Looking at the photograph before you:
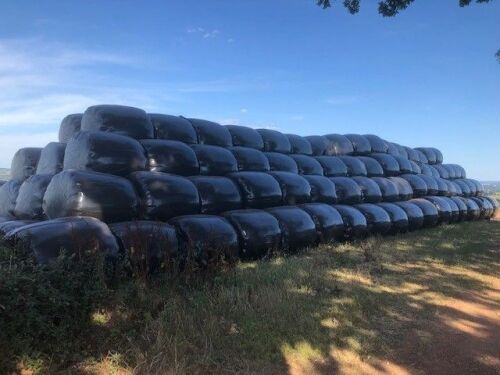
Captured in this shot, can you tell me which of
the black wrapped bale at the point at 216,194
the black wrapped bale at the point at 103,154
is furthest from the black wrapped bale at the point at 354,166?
the black wrapped bale at the point at 103,154

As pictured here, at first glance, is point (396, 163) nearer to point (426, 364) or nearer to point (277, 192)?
point (277, 192)

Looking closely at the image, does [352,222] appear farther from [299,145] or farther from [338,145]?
[338,145]

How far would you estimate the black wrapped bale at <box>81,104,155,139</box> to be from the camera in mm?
7609

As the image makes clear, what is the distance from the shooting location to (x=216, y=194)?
7.64 meters

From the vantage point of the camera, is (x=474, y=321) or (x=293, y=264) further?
(x=293, y=264)

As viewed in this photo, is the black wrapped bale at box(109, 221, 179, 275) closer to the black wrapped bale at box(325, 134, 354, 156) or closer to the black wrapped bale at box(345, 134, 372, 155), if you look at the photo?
the black wrapped bale at box(325, 134, 354, 156)

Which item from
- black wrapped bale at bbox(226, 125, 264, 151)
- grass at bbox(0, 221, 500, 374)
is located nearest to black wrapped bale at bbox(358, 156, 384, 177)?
black wrapped bale at bbox(226, 125, 264, 151)

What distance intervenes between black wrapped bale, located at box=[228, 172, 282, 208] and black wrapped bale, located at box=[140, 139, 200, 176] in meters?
0.90

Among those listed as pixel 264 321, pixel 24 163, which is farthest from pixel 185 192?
pixel 24 163

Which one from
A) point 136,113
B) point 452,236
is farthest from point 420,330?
point 452,236

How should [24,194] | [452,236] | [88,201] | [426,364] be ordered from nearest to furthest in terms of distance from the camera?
[426,364], [88,201], [24,194], [452,236]

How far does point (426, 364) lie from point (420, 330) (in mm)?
822

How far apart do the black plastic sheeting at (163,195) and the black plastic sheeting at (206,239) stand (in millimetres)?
289

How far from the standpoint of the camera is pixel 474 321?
508 centimetres
